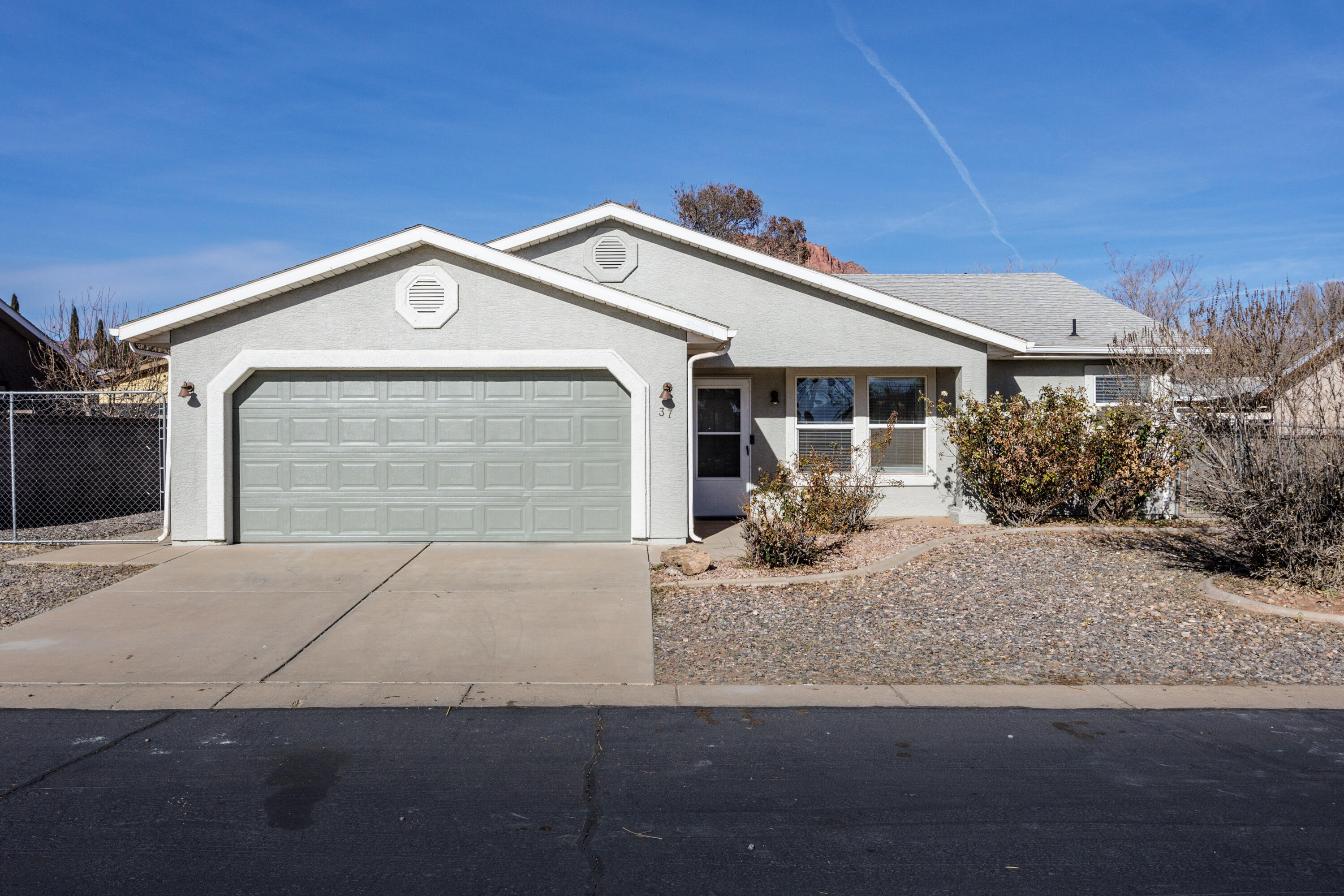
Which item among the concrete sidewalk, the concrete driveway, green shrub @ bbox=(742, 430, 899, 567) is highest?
green shrub @ bbox=(742, 430, 899, 567)

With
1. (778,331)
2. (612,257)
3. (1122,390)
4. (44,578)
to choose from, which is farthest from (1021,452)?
(44,578)

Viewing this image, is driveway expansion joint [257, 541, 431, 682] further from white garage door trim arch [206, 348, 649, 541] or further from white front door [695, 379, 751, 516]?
white front door [695, 379, 751, 516]

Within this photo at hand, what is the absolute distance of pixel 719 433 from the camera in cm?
1383

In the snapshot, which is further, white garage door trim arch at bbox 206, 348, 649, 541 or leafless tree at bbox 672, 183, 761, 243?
leafless tree at bbox 672, 183, 761, 243

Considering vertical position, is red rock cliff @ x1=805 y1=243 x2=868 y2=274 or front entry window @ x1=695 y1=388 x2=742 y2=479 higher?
red rock cliff @ x1=805 y1=243 x2=868 y2=274

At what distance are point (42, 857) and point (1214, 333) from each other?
10.8m

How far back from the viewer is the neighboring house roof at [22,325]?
61.2 ft

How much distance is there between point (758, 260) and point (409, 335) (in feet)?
17.1

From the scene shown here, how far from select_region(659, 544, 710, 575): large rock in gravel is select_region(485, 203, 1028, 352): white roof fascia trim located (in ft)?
16.1

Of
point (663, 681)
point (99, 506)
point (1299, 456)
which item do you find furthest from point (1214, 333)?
point (99, 506)

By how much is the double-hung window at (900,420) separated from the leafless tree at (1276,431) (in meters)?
4.18

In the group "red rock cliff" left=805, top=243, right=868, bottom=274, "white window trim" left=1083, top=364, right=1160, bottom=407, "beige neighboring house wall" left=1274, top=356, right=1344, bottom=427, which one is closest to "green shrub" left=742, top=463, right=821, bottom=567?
"beige neighboring house wall" left=1274, top=356, right=1344, bottom=427

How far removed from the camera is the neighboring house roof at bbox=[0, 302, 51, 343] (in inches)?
734

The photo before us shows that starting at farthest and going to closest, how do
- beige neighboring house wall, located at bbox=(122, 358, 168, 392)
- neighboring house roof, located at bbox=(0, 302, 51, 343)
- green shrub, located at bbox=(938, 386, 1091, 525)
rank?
1. beige neighboring house wall, located at bbox=(122, 358, 168, 392)
2. neighboring house roof, located at bbox=(0, 302, 51, 343)
3. green shrub, located at bbox=(938, 386, 1091, 525)
